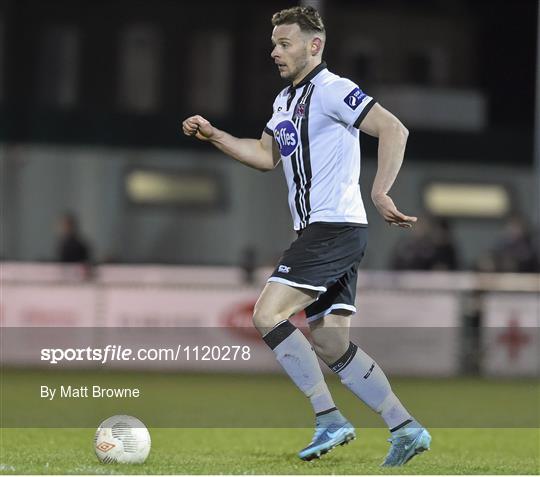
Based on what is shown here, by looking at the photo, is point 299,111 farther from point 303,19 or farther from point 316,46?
point 303,19

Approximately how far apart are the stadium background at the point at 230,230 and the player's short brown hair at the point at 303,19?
2276 millimetres

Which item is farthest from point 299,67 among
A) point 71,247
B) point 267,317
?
point 71,247

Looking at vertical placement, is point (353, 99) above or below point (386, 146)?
above

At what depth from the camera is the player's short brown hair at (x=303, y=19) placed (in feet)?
26.0

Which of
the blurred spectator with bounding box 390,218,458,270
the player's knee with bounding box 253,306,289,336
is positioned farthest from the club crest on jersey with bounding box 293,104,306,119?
the blurred spectator with bounding box 390,218,458,270

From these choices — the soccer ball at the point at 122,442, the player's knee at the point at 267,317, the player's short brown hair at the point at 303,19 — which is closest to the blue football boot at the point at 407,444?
the player's knee at the point at 267,317

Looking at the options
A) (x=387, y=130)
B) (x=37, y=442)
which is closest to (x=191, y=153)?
(x=37, y=442)

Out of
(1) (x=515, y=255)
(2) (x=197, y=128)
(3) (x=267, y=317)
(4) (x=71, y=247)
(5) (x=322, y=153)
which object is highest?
(2) (x=197, y=128)

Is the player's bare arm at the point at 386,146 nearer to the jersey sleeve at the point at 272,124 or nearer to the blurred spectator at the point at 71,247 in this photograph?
the jersey sleeve at the point at 272,124

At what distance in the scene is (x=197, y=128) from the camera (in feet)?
26.6

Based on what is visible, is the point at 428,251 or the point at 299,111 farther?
the point at 428,251

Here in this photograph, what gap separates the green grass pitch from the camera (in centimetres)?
802

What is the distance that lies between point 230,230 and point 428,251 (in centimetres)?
661

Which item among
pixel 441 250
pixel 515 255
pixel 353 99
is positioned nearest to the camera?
pixel 353 99
